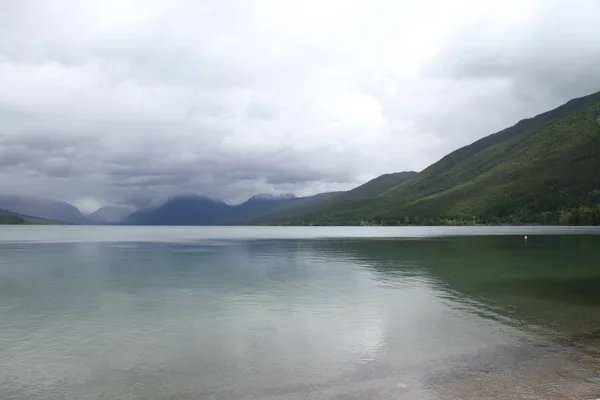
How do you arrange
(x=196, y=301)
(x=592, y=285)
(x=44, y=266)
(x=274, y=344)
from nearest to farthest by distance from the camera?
(x=274, y=344)
(x=196, y=301)
(x=592, y=285)
(x=44, y=266)

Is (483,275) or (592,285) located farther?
(483,275)

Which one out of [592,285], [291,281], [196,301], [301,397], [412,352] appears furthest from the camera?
[291,281]

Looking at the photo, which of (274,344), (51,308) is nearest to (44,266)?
(51,308)

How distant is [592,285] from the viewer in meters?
64.2

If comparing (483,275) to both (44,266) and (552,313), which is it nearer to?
(552,313)

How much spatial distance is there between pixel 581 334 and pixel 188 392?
99.5ft

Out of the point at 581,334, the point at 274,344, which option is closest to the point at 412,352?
the point at 274,344

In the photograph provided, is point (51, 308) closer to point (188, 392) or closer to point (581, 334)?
point (188, 392)

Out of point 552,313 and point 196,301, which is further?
point 196,301

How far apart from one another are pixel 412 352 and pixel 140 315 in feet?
93.5

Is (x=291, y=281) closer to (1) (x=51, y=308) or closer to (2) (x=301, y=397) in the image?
(1) (x=51, y=308)

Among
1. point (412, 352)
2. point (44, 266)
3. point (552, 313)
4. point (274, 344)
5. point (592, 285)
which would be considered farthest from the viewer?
point (44, 266)

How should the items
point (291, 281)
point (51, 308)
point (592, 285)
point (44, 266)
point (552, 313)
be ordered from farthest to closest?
point (44, 266), point (291, 281), point (592, 285), point (51, 308), point (552, 313)

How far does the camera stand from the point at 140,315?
47.6 meters
